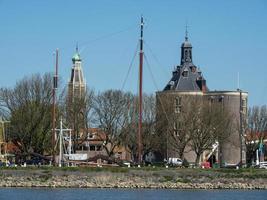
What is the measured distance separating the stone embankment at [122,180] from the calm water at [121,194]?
3.31 meters

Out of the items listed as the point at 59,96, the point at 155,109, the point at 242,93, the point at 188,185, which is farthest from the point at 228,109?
the point at 188,185

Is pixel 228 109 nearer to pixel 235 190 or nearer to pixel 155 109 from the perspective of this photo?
pixel 155 109

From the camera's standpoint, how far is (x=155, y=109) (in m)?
95.8

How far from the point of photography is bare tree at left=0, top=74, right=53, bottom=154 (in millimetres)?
88250

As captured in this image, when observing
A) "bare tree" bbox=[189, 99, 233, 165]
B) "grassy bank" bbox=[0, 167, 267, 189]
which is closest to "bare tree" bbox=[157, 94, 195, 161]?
"bare tree" bbox=[189, 99, 233, 165]

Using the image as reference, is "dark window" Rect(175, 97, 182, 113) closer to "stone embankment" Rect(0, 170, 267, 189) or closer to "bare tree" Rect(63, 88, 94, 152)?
"bare tree" Rect(63, 88, 94, 152)

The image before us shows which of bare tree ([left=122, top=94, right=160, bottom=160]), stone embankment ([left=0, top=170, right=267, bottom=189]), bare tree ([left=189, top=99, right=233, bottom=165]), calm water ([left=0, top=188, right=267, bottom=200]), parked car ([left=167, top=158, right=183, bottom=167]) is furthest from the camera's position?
bare tree ([left=122, top=94, right=160, bottom=160])

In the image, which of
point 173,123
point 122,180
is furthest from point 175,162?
point 122,180

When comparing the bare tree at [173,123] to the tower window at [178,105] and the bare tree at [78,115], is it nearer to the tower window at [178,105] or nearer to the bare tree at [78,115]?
the tower window at [178,105]

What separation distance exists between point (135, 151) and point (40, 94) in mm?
13345

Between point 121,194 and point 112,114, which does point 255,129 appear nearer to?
point 112,114

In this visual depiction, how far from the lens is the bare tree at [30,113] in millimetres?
88250

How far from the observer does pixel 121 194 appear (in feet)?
181

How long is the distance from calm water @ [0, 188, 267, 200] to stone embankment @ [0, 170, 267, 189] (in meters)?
3.31
